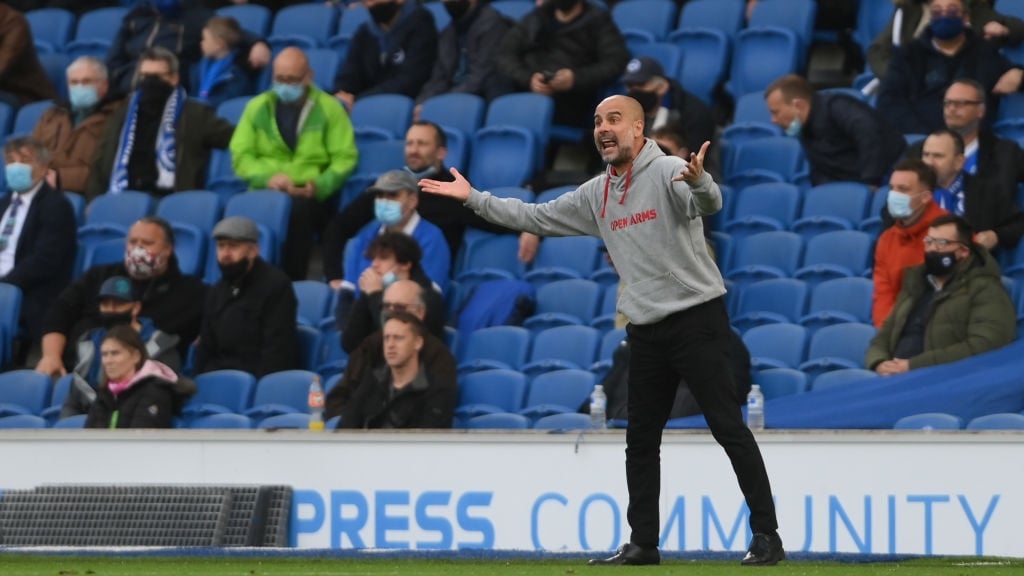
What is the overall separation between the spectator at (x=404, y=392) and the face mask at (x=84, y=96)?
4773 millimetres

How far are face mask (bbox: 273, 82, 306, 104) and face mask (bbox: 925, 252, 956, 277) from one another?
4797 millimetres

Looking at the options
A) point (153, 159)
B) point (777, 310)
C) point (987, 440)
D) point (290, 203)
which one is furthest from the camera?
point (153, 159)

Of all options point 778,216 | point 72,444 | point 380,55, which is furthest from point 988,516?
point 380,55

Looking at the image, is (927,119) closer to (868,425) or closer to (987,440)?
(868,425)

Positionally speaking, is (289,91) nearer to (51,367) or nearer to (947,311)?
(51,367)

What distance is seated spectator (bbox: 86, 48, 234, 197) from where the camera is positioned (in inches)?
534

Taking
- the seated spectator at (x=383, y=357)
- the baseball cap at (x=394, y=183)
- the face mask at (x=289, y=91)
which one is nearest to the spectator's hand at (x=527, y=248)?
the baseball cap at (x=394, y=183)

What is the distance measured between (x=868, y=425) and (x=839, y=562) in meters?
1.69

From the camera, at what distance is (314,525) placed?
9438 mm

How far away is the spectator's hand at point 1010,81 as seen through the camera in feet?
38.3

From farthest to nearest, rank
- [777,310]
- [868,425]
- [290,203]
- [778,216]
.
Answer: [290,203] → [778,216] → [777,310] → [868,425]

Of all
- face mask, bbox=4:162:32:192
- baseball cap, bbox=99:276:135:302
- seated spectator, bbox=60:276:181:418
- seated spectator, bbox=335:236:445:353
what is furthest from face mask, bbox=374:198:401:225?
face mask, bbox=4:162:32:192

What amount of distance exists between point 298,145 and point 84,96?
2.08 meters

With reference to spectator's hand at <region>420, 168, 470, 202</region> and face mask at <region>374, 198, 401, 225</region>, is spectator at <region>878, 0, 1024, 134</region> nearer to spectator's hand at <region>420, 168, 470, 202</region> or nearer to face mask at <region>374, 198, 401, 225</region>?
face mask at <region>374, 198, 401, 225</region>
